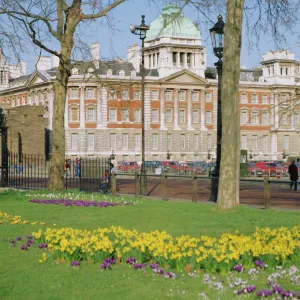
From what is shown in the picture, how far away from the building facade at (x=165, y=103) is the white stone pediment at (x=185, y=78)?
0.13 metres

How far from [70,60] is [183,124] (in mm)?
72329

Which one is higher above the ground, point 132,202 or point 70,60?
point 70,60

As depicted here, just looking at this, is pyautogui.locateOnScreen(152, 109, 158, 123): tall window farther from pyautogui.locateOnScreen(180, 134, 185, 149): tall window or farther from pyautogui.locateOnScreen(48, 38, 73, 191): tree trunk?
pyautogui.locateOnScreen(48, 38, 73, 191): tree trunk

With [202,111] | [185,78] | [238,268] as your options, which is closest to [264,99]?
[202,111]

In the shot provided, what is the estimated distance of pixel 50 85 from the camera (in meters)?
91.8

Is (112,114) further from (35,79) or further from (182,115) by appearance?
(35,79)

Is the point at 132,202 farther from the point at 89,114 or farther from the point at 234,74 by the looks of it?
the point at 89,114

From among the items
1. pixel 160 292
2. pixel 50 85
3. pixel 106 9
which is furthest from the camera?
pixel 50 85

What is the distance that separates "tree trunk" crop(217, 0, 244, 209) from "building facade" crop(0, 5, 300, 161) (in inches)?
2759

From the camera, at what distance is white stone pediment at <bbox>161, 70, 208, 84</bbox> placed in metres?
96.5

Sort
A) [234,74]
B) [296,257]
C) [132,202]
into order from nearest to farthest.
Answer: [296,257], [234,74], [132,202]

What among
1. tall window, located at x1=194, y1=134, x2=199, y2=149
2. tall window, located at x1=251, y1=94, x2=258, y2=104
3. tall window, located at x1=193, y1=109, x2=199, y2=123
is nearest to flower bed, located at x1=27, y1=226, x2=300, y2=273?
tall window, located at x1=194, y1=134, x2=199, y2=149

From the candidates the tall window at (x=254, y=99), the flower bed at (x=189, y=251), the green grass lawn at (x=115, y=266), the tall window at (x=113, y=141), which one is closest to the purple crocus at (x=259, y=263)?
the flower bed at (x=189, y=251)

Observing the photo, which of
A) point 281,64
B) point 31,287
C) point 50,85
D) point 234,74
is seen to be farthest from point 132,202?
point 281,64
